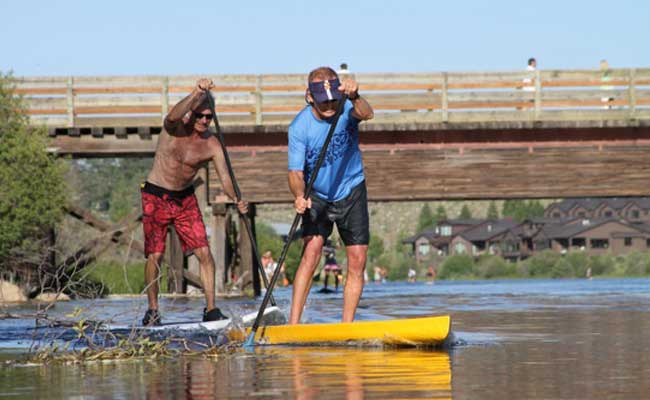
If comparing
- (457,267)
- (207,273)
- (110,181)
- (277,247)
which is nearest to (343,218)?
(207,273)

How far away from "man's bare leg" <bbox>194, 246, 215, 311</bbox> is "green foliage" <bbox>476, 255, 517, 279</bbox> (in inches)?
3894

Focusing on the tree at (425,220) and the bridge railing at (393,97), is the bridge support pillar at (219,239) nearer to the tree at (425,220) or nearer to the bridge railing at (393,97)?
the bridge railing at (393,97)

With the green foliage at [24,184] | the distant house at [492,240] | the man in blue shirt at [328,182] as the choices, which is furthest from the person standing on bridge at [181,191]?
the distant house at [492,240]

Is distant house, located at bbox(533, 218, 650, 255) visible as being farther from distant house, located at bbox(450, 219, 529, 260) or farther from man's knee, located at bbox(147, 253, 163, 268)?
man's knee, located at bbox(147, 253, 163, 268)

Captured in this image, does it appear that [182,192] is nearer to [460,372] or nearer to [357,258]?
[357,258]

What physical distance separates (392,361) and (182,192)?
Answer: 15.5ft

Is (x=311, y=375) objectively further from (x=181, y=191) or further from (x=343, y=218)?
(x=181, y=191)

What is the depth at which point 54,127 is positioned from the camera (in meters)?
29.6

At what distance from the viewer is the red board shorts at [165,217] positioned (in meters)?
12.5

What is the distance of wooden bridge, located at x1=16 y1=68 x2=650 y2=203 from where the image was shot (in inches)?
1164

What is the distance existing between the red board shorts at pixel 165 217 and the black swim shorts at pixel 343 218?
2429 millimetres

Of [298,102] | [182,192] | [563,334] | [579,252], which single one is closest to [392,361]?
[563,334]

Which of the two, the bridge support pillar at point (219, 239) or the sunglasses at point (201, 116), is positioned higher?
the sunglasses at point (201, 116)

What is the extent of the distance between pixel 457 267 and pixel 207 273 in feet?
360
